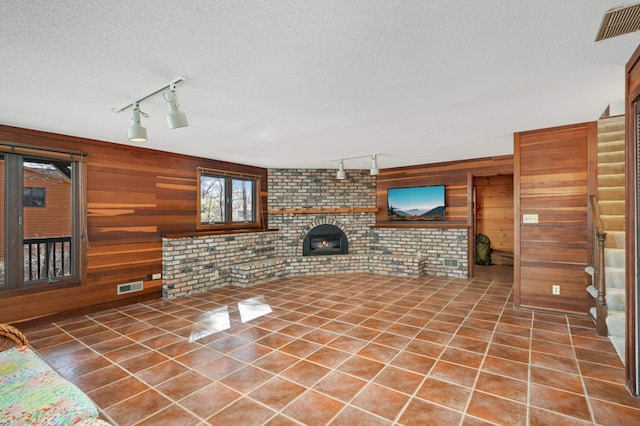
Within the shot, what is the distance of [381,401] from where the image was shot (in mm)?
2168

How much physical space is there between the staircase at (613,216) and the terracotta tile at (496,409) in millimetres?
1554

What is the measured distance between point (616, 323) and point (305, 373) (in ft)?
9.68

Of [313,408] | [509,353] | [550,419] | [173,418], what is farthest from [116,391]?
[509,353]

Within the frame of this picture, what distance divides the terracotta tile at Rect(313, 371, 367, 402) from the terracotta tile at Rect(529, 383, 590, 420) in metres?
1.17

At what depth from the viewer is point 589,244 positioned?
12.1ft

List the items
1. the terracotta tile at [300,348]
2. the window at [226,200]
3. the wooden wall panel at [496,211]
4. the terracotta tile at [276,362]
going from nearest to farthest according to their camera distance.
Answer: the terracotta tile at [276,362]
the terracotta tile at [300,348]
the window at [226,200]
the wooden wall panel at [496,211]

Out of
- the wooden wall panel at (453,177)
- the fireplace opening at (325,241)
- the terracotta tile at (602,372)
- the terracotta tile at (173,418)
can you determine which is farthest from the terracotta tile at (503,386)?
the fireplace opening at (325,241)

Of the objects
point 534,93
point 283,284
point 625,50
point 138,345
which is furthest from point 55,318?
point 625,50

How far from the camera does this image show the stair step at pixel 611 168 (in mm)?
3650

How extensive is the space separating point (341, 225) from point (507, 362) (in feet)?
15.0

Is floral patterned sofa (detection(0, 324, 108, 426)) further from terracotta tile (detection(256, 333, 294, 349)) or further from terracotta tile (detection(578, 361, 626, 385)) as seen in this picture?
terracotta tile (detection(578, 361, 626, 385))

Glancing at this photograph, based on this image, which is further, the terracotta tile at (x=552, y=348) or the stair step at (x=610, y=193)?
the stair step at (x=610, y=193)

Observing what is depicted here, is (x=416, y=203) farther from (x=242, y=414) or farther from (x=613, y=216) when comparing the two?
(x=242, y=414)

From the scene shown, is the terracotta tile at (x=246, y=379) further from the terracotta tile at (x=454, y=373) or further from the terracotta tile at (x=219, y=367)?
the terracotta tile at (x=454, y=373)
